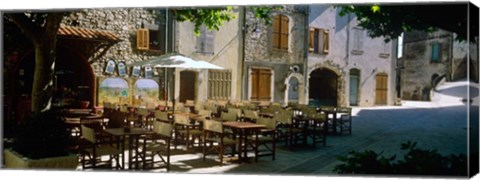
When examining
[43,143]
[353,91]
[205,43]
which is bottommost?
[43,143]

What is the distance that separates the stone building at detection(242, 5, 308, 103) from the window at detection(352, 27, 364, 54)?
3.68ft

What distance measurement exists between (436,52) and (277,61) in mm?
3128

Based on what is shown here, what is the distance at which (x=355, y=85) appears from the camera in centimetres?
798

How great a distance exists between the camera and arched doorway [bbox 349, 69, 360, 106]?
25.7ft

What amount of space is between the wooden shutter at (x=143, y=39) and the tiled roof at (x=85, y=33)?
524 mm

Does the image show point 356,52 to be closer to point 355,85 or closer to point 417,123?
point 355,85

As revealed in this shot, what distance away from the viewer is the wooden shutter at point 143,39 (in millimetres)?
9969

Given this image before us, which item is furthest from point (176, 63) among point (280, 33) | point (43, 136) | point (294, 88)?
point (43, 136)

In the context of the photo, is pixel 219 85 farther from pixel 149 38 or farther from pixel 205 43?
pixel 149 38

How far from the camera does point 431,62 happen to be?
250 inches

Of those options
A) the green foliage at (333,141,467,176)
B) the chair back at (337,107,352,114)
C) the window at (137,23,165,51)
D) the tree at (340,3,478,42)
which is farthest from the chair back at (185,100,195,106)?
the green foliage at (333,141,467,176)

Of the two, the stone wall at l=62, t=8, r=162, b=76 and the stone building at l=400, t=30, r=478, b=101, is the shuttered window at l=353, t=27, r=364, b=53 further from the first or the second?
the stone wall at l=62, t=8, r=162, b=76

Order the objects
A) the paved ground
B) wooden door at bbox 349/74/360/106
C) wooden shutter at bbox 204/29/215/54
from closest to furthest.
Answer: the paved ground
wooden door at bbox 349/74/360/106
wooden shutter at bbox 204/29/215/54

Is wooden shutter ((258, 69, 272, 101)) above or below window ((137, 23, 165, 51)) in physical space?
below
